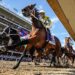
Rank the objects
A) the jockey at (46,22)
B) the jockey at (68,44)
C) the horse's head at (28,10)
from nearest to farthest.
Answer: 1. the horse's head at (28,10)
2. the jockey at (46,22)
3. the jockey at (68,44)

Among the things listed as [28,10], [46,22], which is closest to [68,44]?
[46,22]

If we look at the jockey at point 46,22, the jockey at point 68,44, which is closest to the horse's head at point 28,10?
the jockey at point 46,22

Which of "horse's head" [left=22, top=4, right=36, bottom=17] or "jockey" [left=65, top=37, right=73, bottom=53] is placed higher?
"horse's head" [left=22, top=4, right=36, bottom=17]

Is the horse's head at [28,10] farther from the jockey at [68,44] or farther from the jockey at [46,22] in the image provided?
the jockey at [68,44]

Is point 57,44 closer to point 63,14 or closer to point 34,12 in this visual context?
point 34,12

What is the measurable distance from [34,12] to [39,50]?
1835mm

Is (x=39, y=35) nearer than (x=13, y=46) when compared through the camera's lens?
No

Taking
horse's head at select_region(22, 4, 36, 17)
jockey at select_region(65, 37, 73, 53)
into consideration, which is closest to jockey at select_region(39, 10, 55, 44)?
horse's head at select_region(22, 4, 36, 17)

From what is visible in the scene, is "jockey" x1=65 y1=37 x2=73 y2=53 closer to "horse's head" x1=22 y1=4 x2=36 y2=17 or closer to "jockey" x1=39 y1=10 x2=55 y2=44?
"jockey" x1=39 y1=10 x2=55 y2=44

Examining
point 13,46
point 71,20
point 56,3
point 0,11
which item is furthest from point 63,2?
point 0,11

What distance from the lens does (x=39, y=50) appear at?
981cm

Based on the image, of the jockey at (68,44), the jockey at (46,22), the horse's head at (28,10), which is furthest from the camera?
the jockey at (68,44)

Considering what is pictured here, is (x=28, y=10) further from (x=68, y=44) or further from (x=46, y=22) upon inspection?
(x=68, y=44)

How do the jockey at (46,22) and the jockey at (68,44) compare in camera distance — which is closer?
the jockey at (46,22)
